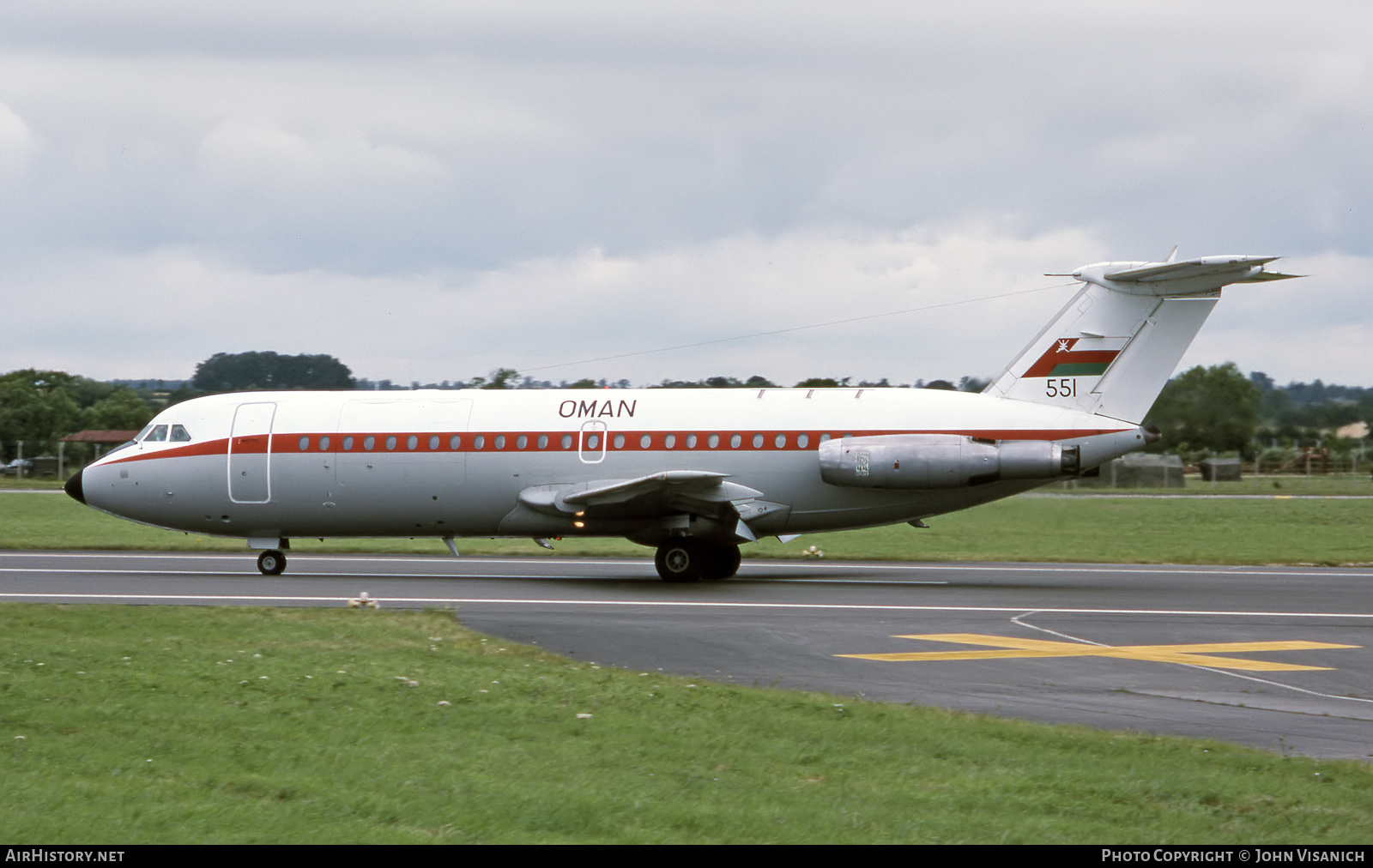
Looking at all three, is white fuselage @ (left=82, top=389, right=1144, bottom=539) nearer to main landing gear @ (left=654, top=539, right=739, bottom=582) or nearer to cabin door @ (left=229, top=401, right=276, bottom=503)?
cabin door @ (left=229, top=401, right=276, bottom=503)

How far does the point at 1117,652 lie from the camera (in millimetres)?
15938

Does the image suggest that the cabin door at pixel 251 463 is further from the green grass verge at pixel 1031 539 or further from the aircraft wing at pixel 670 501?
the green grass verge at pixel 1031 539

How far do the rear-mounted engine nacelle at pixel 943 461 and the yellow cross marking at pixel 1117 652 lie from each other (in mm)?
7163

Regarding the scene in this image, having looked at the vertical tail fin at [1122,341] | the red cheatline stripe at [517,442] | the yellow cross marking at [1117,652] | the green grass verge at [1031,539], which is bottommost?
the yellow cross marking at [1117,652]

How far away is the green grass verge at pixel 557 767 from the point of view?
7453mm

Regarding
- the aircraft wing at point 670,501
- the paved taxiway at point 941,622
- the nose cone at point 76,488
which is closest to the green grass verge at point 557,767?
the paved taxiway at point 941,622

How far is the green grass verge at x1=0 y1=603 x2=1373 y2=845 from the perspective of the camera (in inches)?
293

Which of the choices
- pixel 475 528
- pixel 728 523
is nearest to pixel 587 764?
pixel 728 523

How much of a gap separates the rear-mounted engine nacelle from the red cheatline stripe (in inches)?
9.2

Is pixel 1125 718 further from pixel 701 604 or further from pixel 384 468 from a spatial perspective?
pixel 384 468

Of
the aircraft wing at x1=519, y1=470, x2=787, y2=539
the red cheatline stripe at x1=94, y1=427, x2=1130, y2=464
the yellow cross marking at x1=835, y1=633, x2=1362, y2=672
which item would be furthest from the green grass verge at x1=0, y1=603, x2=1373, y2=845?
the red cheatline stripe at x1=94, y1=427, x2=1130, y2=464

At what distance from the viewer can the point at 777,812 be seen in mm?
7828

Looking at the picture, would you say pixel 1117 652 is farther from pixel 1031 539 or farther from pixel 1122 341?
pixel 1031 539

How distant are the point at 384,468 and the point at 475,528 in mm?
2141
